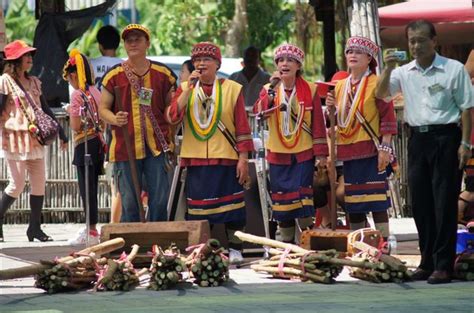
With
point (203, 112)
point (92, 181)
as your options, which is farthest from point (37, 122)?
point (203, 112)

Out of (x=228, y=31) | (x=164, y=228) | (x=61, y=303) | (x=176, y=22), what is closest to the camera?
(x=61, y=303)

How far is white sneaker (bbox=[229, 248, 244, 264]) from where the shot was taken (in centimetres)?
1455

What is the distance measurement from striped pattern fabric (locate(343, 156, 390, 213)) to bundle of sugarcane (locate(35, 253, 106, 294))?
299 cm

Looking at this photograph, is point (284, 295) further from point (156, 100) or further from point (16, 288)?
point (156, 100)

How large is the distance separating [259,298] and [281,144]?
11.4 feet

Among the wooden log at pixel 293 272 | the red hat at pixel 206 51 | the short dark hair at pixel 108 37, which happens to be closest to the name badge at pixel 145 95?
the red hat at pixel 206 51

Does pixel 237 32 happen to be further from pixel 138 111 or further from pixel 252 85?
pixel 138 111

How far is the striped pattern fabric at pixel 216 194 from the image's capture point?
1470cm

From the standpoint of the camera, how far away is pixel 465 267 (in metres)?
13.0

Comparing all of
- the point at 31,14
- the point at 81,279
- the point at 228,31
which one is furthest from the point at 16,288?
the point at 31,14

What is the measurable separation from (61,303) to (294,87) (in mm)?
4279

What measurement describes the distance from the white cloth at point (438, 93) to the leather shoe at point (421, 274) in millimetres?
1171

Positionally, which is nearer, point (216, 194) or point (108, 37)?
point (216, 194)

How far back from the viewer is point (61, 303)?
11750mm
